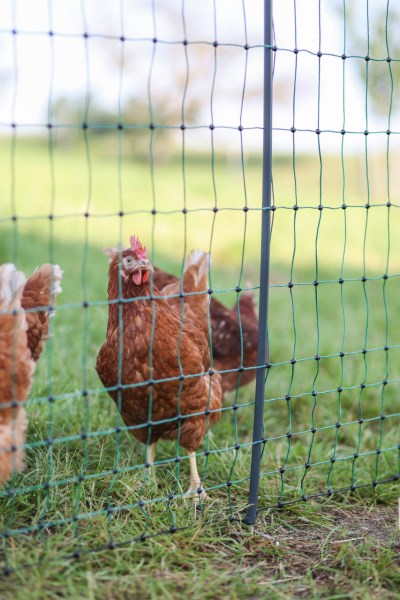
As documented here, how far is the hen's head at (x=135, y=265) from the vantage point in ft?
8.50

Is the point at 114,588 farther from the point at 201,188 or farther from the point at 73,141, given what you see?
the point at 73,141

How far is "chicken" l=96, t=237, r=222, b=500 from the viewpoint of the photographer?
256 cm

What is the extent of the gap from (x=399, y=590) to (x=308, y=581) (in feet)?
1.02

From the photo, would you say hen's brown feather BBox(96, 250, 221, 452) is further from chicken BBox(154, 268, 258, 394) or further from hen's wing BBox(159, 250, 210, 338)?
chicken BBox(154, 268, 258, 394)

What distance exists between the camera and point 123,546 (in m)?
2.25

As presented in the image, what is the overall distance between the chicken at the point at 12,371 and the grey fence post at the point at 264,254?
890 mm

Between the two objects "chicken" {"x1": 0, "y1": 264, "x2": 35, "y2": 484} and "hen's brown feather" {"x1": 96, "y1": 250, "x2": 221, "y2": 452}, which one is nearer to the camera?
"chicken" {"x1": 0, "y1": 264, "x2": 35, "y2": 484}

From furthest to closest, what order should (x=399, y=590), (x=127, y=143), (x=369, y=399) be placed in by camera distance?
(x=127, y=143)
(x=369, y=399)
(x=399, y=590)

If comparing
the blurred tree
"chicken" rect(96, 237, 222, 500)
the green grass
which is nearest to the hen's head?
"chicken" rect(96, 237, 222, 500)

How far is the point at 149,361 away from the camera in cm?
250

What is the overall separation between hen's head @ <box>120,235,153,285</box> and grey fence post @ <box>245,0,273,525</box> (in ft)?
1.57

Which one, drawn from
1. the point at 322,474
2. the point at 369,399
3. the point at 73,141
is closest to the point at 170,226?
the point at 369,399

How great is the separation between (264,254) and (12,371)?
3.34ft

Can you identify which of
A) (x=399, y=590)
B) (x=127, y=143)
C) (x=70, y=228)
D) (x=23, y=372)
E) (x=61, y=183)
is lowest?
(x=399, y=590)
